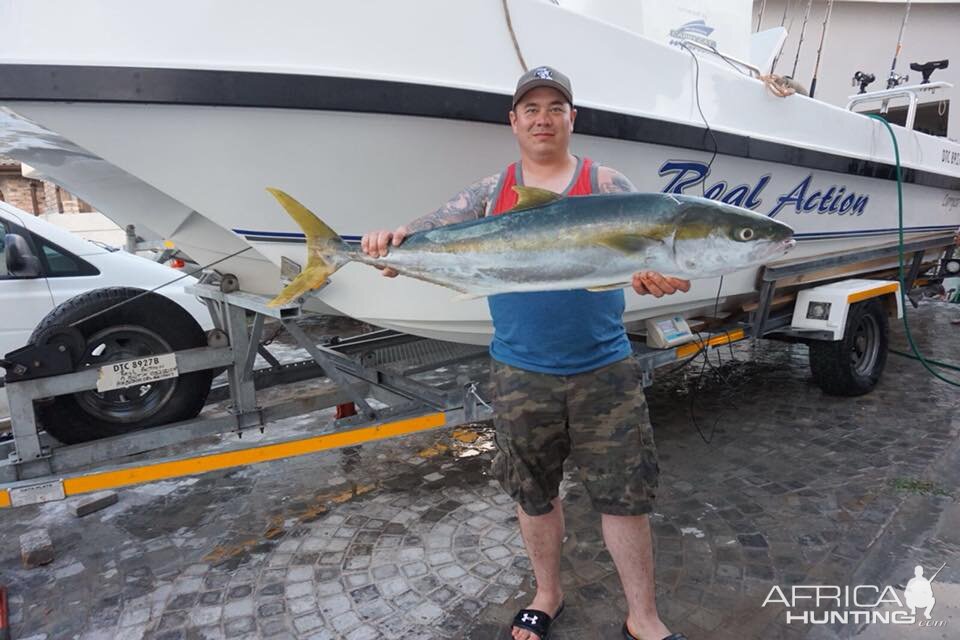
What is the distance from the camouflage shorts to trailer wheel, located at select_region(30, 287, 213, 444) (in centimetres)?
168

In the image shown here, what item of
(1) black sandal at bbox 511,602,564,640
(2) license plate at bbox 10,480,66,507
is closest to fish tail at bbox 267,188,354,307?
(2) license plate at bbox 10,480,66,507

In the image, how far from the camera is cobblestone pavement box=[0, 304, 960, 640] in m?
2.24

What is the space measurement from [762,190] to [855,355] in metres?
1.79

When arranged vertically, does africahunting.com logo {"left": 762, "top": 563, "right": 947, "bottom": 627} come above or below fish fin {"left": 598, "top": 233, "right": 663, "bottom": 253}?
below

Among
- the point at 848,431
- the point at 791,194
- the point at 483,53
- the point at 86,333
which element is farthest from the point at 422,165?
the point at 848,431

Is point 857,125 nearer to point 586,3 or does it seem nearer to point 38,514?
point 586,3

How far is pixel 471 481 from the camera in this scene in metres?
3.30

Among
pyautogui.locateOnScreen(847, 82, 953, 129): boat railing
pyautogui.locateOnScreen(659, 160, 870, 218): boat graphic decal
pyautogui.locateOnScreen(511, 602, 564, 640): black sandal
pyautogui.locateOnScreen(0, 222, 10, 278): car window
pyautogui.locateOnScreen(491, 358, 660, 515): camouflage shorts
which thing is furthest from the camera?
pyautogui.locateOnScreen(847, 82, 953, 129): boat railing

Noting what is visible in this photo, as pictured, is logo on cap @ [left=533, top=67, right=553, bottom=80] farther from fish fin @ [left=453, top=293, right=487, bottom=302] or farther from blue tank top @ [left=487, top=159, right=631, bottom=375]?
fish fin @ [left=453, top=293, right=487, bottom=302]

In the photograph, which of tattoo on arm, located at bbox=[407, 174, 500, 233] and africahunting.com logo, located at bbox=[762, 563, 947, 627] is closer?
tattoo on arm, located at bbox=[407, 174, 500, 233]

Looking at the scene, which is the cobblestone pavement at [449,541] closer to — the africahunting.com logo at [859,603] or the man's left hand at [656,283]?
the africahunting.com logo at [859,603]

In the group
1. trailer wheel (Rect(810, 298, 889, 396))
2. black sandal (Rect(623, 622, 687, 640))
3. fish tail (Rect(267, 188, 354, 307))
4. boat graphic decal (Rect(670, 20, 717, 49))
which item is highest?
boat graphic decal (Rect(670, 20, 717, 49))

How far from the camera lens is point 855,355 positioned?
4504mm

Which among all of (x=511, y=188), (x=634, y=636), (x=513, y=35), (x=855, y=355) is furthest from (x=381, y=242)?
(x=855, y=355)
